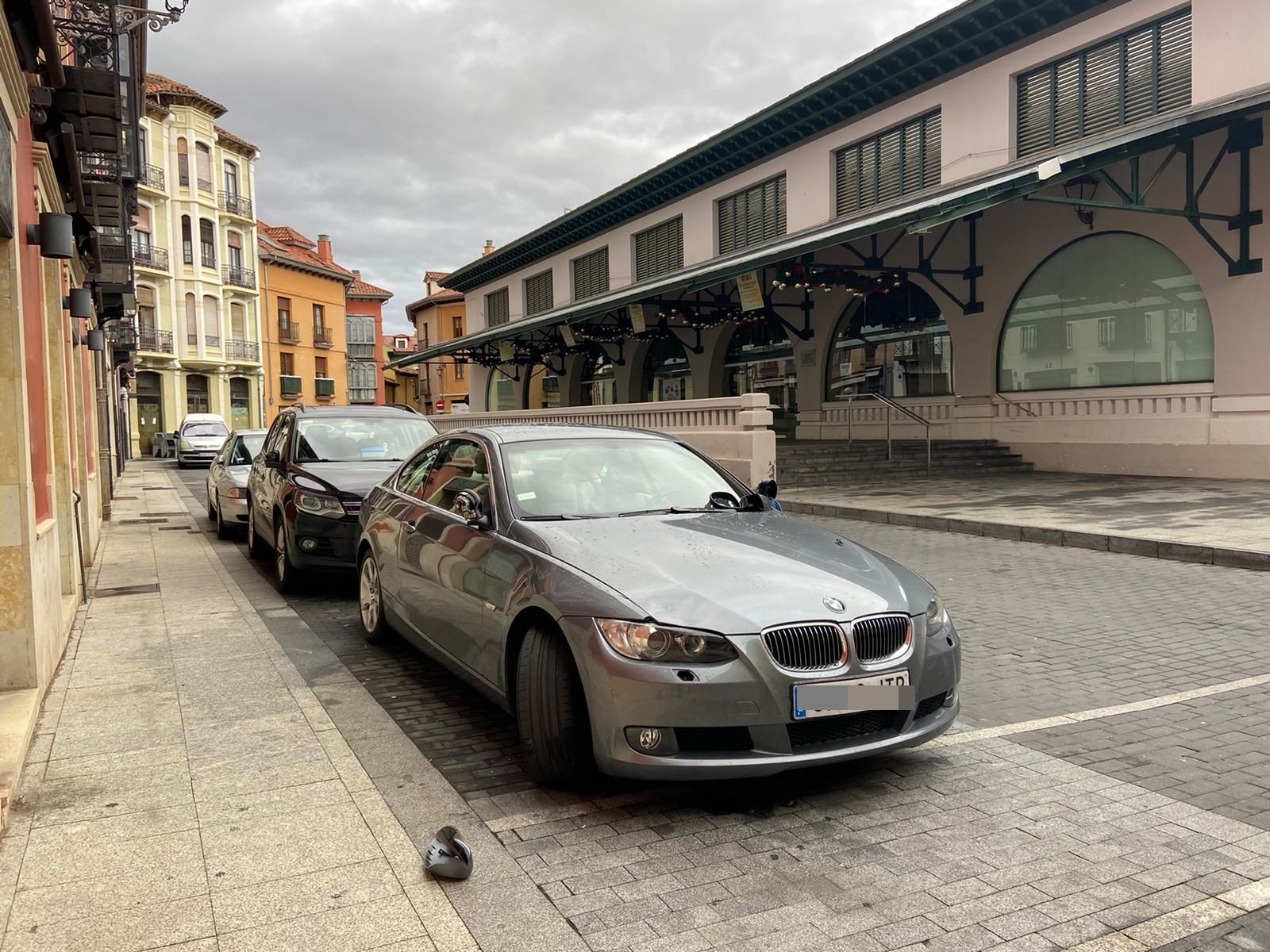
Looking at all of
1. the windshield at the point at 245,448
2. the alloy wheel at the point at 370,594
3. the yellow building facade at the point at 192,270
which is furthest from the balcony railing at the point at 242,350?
the alloy wheel at the point at 370,594

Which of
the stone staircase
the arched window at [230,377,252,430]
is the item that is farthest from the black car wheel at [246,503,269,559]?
the arched window at [230,377,252,430]

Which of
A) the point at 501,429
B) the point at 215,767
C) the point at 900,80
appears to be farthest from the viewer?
the point at 900,80

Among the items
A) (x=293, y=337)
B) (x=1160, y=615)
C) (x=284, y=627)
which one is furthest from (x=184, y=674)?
(x=293, y=337)

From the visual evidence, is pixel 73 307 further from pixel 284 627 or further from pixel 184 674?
pixel 184 674

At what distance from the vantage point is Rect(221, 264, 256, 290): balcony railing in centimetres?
5069

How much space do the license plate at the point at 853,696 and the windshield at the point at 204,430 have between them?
110ft

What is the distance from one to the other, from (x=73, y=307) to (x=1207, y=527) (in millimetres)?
11668

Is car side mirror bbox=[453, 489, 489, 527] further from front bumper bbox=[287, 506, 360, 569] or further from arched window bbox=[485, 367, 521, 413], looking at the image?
arched window bbox=[485, 367, 521, 413]

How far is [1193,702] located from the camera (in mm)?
4875

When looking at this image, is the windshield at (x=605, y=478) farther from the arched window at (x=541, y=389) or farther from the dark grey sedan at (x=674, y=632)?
the arched window at (x=541, y=389)

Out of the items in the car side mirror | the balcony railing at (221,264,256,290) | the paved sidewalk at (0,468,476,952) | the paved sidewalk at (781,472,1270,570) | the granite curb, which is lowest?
the paved sidewalk at (0,468,476,952)

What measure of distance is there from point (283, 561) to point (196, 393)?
46458 millimetres

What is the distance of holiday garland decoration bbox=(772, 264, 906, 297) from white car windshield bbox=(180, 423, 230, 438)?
22.1 m

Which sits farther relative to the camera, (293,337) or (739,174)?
(293,337)
